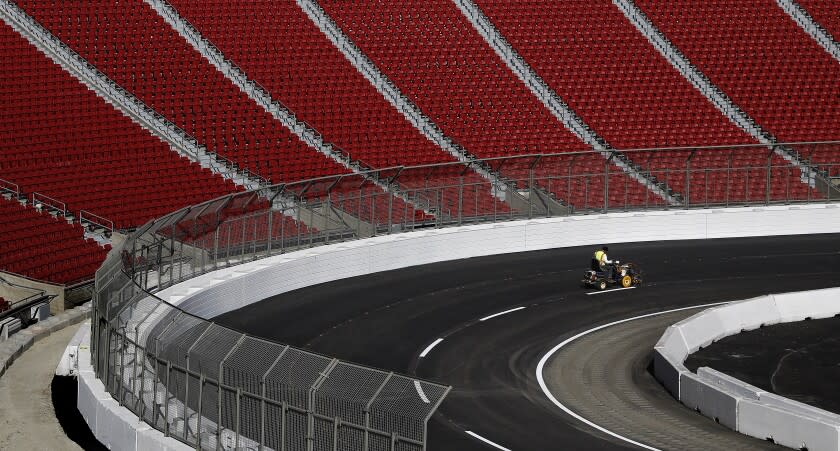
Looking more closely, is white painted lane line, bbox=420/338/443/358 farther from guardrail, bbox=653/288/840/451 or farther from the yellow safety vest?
the yellow safety vest

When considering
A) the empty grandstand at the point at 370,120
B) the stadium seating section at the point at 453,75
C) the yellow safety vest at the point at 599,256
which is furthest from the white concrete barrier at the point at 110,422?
the stadium seating section at the point at 453,75

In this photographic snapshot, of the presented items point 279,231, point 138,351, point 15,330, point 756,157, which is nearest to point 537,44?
point 756,157

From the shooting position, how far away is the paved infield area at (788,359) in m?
26.1

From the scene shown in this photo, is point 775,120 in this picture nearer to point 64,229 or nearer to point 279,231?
point 279,231

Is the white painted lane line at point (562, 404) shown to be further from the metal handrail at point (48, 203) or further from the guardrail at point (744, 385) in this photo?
the metal handrail at point (48, 203)

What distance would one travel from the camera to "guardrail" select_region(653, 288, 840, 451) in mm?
22188

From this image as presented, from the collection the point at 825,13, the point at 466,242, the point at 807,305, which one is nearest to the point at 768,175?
the point at 466,242

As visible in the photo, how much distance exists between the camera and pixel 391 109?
49.6 meters

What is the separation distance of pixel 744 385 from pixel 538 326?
7.81 metres

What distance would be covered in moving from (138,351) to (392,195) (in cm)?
1638

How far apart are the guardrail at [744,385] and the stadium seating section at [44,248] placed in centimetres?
1558

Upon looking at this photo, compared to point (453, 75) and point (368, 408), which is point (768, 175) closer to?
point (453, 75)

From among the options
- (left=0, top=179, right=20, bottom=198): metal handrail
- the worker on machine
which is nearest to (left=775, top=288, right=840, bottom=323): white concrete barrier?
the worker on machine

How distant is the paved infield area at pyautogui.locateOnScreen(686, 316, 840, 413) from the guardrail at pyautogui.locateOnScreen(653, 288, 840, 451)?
354 mm
